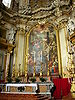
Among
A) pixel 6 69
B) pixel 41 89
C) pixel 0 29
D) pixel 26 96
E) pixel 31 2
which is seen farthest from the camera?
pixel 31 2

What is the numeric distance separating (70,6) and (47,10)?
2.30 metres

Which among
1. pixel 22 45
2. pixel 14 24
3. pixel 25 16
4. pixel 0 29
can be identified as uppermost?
pixel 25 16

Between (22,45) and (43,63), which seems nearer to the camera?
(43,63)

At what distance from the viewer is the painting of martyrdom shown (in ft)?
31.6

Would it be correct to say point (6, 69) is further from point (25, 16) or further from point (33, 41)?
point (25, 16)

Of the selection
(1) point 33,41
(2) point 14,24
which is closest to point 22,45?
(1) point 33,41

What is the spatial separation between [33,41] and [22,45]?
3.87ft

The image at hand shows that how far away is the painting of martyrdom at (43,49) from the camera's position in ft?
31.6

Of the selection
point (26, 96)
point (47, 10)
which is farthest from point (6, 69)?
point (47, 10)

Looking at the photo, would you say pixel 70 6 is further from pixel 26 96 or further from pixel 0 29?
pixel 26 96

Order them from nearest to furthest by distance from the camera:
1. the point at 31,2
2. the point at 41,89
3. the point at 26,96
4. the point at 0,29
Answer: the point at 26,96, the point at 41,89, the point at 0,29, the point at 31,2

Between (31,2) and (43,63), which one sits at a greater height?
(31,2)

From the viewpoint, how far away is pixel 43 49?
10477 millimetres

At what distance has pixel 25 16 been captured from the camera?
38.0 ft
